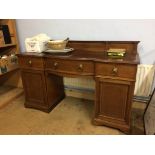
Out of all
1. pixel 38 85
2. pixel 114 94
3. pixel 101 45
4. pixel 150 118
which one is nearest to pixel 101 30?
pixel 101 45

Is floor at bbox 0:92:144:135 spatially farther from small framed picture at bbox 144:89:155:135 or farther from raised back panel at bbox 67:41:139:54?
raised back panel at bbox 67:41:139:54

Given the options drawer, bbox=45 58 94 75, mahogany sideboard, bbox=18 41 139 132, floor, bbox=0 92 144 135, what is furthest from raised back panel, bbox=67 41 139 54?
floor, bbox=0 92 144 135

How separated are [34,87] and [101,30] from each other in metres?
1.05

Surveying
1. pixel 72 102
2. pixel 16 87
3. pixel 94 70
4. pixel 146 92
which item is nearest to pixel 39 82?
pixel 72 102

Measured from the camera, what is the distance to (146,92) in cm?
189

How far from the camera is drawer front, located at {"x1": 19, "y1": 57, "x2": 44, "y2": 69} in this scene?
70.7 inches

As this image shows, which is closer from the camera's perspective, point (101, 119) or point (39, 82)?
point (101, 119)

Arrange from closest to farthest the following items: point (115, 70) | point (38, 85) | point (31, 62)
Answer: point (115, 70), point (31, 62), point (38, 85)

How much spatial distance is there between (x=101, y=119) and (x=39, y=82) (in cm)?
83

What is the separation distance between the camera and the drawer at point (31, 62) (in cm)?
179

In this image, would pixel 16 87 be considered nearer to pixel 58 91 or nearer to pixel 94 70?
pixel 58 91

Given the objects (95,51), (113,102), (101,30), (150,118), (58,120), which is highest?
(101,30)

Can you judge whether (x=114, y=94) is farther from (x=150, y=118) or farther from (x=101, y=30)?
(x=101, y=30)

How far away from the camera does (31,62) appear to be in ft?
6.00
